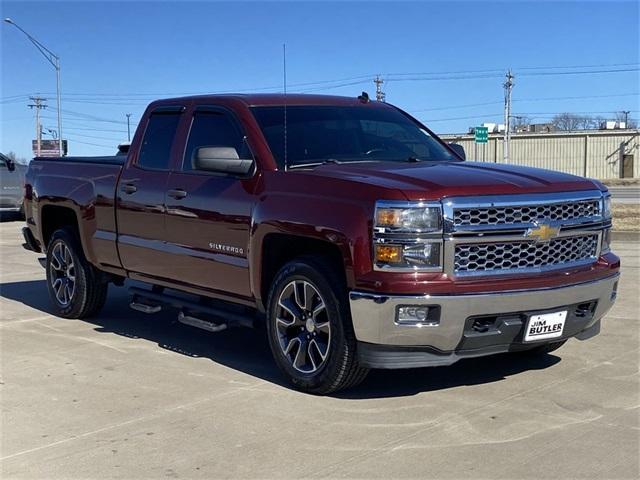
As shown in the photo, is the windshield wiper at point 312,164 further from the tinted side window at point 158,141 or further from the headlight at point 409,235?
the tinted side window at point 158,141

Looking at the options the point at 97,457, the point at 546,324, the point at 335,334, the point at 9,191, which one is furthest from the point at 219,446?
the point at 9,191

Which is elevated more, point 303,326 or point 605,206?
point 605,206

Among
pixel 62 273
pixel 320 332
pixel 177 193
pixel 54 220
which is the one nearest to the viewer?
pixel 320 332

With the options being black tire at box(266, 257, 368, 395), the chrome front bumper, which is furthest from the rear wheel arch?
the chrome front bumper

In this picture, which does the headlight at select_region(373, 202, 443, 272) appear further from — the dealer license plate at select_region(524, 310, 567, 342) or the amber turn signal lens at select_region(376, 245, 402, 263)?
the dealer license plate at select_region(524, 310, 567, 342)

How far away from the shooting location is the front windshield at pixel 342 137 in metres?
6.04

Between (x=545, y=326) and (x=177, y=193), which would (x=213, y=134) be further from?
(x=545, y=326)

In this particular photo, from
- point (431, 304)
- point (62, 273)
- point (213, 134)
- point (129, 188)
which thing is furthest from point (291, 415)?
point (62, 273)

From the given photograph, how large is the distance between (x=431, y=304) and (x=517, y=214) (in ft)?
2.62

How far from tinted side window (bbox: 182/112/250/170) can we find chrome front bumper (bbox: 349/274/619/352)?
70.6 inches

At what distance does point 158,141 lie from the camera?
7.10 m

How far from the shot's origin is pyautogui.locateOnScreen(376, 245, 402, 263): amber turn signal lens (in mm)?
4855

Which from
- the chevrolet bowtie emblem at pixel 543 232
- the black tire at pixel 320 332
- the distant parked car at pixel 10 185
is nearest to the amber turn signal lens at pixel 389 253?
the black tire at pixel 320 332

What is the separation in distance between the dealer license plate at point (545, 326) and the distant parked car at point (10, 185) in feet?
58.9
